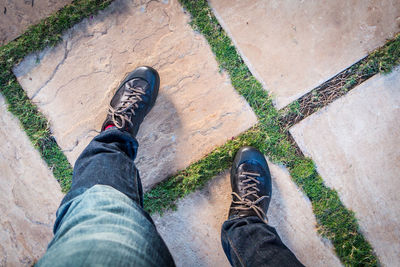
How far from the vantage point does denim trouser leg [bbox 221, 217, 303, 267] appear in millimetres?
1357

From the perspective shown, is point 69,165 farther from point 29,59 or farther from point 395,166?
point 395,166

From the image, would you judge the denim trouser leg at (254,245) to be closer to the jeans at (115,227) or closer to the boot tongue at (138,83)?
the jeans at (115,227)

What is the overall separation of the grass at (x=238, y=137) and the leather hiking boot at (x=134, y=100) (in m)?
0.48

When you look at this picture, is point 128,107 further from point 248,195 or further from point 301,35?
point 301,35

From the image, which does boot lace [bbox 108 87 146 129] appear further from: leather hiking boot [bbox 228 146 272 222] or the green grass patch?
leather hiking boot [bbox 228 146 272 222]

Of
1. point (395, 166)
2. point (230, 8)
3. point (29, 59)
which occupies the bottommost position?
point (395, 166)

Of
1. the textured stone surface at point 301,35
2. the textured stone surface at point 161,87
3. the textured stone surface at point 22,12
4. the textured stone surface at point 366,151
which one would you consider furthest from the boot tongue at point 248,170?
the textured stone surface at point 22,12

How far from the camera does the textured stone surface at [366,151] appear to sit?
1.81 m

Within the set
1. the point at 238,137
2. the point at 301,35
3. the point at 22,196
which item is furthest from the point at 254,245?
the point at 22,196

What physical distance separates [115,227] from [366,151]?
175 centimetres

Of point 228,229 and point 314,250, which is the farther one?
point 314,250

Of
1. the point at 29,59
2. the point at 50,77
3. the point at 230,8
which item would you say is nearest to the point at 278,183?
the point at 230,8

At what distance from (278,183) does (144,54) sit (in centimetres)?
136

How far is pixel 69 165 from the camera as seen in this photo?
1.88m
